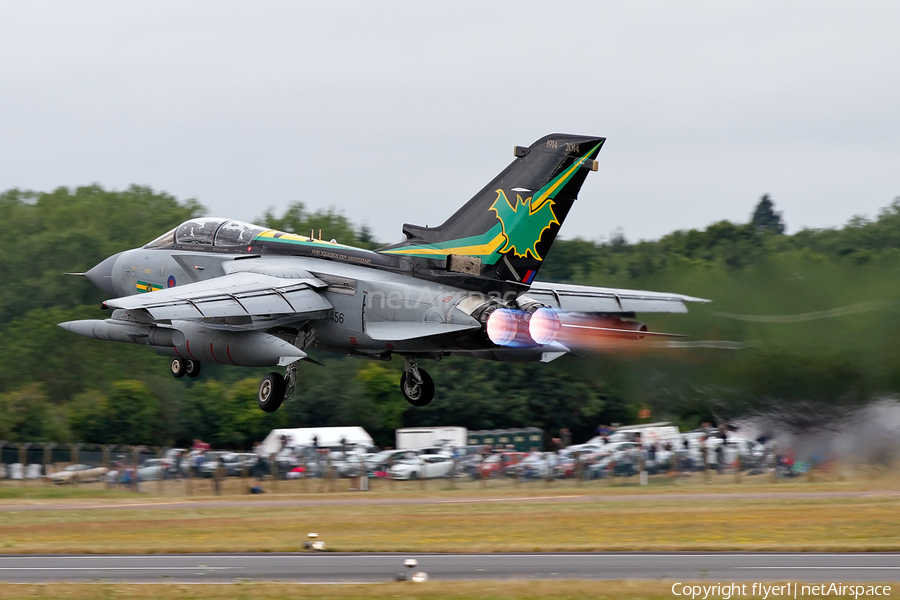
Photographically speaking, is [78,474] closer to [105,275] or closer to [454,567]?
[105,275]

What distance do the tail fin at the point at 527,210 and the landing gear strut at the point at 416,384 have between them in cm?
260

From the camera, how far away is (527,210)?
22.0 m

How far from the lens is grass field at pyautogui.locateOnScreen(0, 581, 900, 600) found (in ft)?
57.1

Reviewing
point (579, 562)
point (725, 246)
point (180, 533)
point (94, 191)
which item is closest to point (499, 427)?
point (725, 246)

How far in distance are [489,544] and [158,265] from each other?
996 cm

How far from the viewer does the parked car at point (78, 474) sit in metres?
35.9

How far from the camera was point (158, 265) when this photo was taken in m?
26.4

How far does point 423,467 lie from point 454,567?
→ 52.0 ft

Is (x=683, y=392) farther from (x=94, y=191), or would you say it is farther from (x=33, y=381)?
(x=94, y=191)

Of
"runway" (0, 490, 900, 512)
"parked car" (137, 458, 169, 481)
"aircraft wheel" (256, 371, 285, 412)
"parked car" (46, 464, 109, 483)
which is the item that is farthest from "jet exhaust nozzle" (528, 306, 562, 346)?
"parked car" (46, 464, 109, 483)

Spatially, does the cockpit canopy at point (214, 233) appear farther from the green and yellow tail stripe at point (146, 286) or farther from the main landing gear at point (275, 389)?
the main landing gear at point (275, 389)

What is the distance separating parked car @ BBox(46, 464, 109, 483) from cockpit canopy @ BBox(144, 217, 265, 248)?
39.8ft

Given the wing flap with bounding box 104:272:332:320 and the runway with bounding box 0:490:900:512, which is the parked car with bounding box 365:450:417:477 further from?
the wing flap with bounding box 104:272:332:320

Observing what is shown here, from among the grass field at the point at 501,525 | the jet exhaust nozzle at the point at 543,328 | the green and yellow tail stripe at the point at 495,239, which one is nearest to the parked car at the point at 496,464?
the grass field at the point at 501,525
